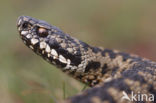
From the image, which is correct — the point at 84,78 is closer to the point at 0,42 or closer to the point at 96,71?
the point at 96,71

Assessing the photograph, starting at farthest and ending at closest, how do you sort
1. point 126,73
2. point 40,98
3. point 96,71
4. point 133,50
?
point 133,50 → point 40,98 → point 96,71 → point 126,73

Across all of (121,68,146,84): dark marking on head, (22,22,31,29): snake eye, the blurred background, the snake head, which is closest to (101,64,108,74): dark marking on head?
the snake head

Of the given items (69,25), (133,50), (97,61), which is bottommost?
(97,61)

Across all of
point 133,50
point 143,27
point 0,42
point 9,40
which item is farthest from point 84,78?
point 143,27

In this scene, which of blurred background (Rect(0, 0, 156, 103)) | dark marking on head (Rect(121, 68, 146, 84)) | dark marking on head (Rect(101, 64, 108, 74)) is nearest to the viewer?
dark marking on head (Rect(121, 68, 146, 84))

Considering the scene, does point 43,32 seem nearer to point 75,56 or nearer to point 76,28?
point 75,56

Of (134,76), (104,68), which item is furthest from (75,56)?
(134,76)

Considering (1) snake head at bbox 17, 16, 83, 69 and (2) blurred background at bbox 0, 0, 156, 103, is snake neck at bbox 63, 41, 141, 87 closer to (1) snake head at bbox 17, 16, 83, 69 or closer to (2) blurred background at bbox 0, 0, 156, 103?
(1) snake head at bbox 17, 16, 83, 69
